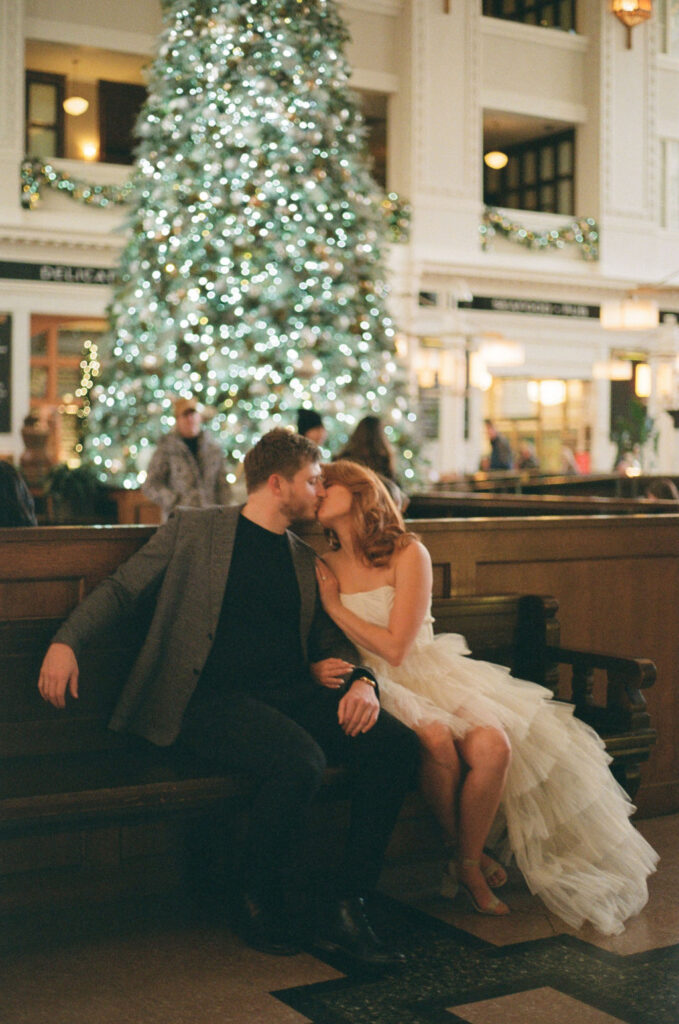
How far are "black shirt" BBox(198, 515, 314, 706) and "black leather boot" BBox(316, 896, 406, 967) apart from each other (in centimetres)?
65

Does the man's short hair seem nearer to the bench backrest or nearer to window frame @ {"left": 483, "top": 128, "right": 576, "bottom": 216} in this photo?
the bench backrest

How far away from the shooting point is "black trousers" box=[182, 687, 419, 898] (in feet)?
11.5

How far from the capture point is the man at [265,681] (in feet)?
11.6

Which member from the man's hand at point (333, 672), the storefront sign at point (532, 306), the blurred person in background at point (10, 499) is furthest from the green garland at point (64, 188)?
the man's hand at point (333, 672)

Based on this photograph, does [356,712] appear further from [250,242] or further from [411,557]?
[250,242]

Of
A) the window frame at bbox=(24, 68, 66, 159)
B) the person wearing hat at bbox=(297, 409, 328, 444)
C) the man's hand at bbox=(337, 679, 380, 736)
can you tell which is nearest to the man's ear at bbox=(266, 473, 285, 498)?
the man's hand at bbox=(337, 679, 380, 736)

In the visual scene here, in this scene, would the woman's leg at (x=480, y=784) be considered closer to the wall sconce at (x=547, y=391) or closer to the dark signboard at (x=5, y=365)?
the dark signboard at (x=5, y=365)

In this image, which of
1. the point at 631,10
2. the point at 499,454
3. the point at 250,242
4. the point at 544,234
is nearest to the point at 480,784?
the point at 250,242

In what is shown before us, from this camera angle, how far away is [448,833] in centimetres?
395

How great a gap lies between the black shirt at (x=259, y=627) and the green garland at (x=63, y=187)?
12977 mm

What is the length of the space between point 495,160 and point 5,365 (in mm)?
10463

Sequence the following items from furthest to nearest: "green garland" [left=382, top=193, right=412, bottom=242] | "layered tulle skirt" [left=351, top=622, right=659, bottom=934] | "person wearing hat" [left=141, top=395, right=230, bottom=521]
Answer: "green garland" [left=382, top=193, right=412, bottom=242], "person wearing hat" [left=141, top=395, right=230, bottom=521], "layered tulle skirt" [left=351, top=622, right=659, bottom=934]

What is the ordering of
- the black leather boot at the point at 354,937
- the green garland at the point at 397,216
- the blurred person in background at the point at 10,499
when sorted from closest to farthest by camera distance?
1. the black leather boot at the point at 354,937
2. the blurred person in background at the point at 10,499
3. the green garland at the point at 397,216

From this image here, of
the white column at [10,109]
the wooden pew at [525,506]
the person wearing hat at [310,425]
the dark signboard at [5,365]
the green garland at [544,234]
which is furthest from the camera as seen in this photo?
the green garland at [544,234]
